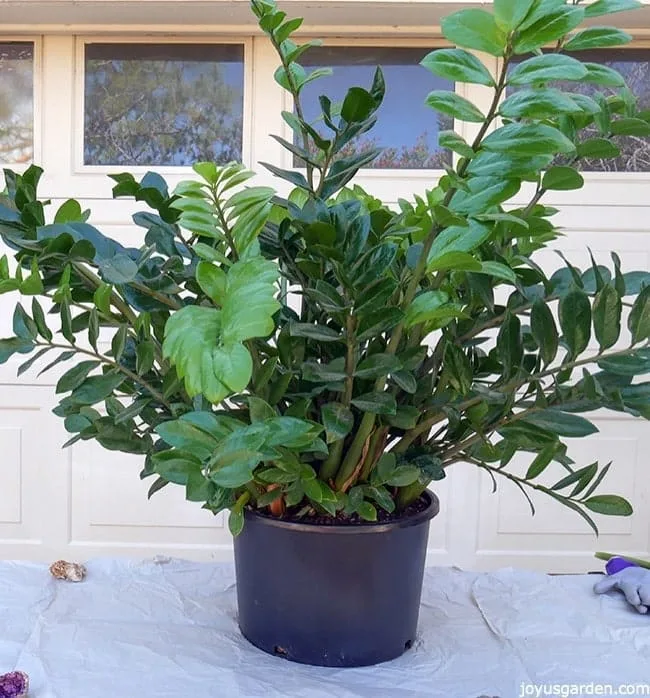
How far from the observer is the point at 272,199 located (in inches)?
19.6

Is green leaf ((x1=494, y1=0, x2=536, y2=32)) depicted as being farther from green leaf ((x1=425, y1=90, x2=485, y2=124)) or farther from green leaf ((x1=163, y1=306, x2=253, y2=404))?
green leaf ((x1=163, y1=306, x2=253, y2=404))

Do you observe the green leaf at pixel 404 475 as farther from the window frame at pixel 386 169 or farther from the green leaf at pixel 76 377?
the window frame at pixel 386 169

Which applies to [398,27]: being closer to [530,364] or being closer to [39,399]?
[39,399]

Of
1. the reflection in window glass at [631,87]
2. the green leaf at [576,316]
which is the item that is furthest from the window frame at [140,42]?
the green leaf at [576,316]

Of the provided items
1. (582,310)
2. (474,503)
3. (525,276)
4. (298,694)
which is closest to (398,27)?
(474,503)

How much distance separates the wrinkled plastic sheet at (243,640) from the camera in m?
0.56

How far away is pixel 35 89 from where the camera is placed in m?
1.89

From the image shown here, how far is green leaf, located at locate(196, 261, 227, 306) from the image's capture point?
0.40 metres

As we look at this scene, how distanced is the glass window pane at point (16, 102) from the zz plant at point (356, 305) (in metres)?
1.53

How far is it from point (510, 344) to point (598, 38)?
0.68 ft

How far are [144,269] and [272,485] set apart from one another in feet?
0.63

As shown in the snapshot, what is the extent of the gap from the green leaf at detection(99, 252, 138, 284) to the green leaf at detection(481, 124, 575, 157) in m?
0.23

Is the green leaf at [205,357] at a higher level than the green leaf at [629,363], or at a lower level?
higher
